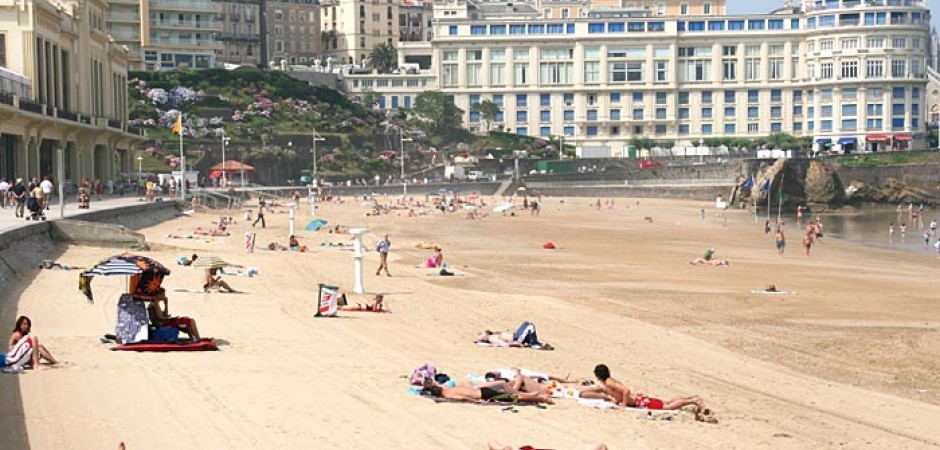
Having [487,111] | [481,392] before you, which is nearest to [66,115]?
[481,392]

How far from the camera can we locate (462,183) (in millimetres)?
99562

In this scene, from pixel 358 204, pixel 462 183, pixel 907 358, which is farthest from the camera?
pixel 462 183

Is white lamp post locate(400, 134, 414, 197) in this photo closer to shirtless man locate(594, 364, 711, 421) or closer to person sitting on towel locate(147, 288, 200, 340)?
person sitting on towel locate(147, 288, 200, 340)

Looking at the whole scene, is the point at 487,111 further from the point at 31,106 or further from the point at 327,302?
the point at 327,302

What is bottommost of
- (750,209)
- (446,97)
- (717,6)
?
(750,209)

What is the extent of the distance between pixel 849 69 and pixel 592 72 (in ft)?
78.1

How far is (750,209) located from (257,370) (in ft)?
231

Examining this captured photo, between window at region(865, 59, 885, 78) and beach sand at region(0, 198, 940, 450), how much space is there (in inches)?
3508

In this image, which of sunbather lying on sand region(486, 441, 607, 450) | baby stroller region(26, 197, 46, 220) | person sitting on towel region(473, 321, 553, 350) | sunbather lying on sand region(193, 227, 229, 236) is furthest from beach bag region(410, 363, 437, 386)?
sunbather lying on sand region(193, 227, 229, 236)

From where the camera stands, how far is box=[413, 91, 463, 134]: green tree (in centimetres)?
11775

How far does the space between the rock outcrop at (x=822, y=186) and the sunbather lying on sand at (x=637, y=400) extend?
232 ft

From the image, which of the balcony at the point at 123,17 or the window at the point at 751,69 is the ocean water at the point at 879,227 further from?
the balcony at the point at 123,17

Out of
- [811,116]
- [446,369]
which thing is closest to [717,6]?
[811,116]

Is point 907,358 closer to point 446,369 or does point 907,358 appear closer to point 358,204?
point 446,369
